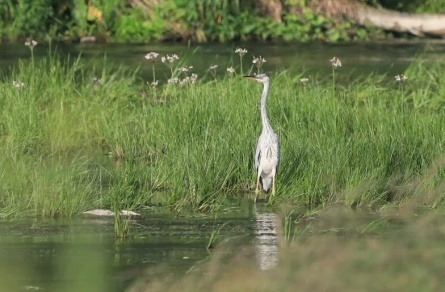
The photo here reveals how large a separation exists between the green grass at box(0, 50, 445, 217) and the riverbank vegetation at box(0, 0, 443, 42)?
6.39 m

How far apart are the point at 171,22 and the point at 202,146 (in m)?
→ 9.97

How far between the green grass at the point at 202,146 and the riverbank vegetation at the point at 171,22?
21.0ft

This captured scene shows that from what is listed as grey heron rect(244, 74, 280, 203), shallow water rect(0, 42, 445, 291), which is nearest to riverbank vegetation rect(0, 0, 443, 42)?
grey heron rect(244, 74, 280, 203)

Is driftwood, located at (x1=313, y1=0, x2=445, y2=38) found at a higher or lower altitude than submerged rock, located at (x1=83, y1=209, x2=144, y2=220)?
lower

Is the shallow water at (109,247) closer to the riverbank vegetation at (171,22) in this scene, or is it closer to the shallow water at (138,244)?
the shallow water at (138,244)

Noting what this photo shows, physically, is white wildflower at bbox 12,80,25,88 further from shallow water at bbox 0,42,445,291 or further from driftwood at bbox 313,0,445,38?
driftwood at bbox 313,0,445,38

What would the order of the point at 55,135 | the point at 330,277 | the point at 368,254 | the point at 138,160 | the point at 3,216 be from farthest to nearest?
the point at 55,135
the point at 138,160
the point at 3,216
the point at 368,254
the point at 330,277

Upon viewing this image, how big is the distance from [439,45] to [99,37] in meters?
4.48

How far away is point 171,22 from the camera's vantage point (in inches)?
755

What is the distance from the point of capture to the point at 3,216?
8.32m

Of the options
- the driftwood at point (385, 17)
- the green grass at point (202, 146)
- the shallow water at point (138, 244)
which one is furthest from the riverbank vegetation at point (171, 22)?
the shallow water at point (138, 244)

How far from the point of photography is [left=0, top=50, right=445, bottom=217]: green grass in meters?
8.79

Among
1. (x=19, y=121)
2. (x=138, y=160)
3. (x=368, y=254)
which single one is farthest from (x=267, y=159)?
(x=368, y=254)

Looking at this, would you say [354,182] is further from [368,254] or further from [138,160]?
[368,254]
